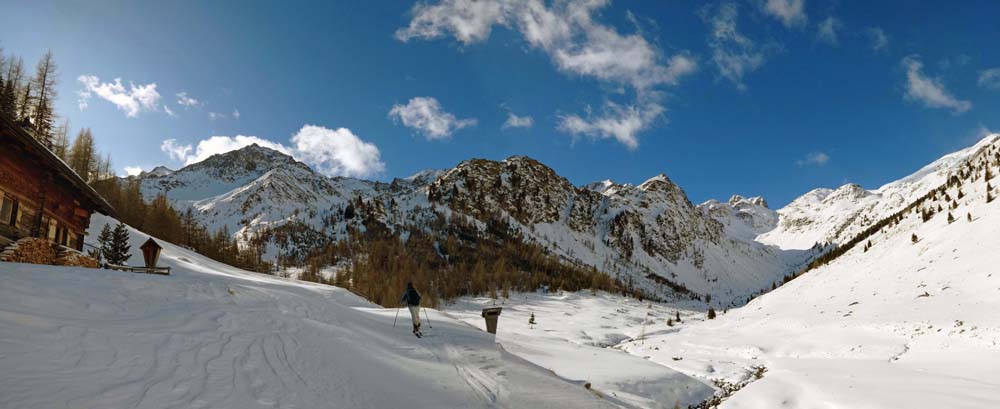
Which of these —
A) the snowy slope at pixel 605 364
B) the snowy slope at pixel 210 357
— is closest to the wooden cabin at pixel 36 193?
the snowy slope at pixel 210 357

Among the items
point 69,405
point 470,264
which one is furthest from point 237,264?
point 69,405

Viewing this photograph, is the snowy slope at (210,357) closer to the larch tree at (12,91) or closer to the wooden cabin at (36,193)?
the wooden cabin at (36,193)

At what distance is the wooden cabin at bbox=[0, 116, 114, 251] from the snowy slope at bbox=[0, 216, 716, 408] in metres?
8.24

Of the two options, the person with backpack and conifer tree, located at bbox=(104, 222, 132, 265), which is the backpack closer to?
the person with backpack

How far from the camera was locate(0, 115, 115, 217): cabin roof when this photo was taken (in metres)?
17.7

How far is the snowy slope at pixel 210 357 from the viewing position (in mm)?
7055

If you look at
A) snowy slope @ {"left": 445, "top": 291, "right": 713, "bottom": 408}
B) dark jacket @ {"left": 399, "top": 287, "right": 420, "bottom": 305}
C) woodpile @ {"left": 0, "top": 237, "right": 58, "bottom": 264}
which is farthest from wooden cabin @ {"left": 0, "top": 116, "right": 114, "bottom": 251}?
snowy slope @ {"left": 445, "top": 291, "right": 713, "bottom": 408}

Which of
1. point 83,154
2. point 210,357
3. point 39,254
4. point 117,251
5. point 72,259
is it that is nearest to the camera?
point 210,357

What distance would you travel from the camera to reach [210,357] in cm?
934

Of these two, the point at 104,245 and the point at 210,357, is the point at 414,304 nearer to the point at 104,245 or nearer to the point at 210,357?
the point at 210,357

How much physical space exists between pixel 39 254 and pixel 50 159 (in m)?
4.20

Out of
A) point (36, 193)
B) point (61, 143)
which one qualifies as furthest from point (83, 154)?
point (36, 193)

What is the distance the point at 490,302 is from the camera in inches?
2958

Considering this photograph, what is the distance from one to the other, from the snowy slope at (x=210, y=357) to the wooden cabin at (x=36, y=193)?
8243 mm
